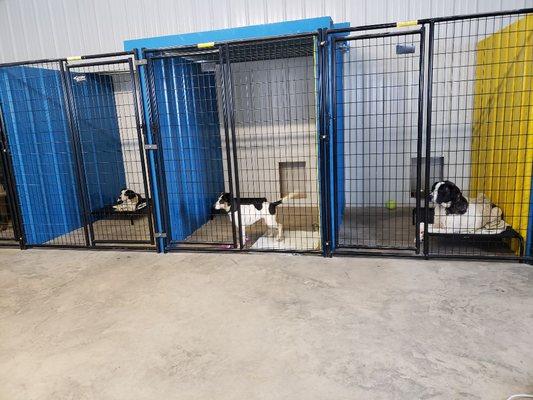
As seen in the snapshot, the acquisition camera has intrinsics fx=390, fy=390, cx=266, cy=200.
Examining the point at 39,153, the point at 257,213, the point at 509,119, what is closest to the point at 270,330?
the point at 257,213

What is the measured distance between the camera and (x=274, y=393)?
2102 millimetres

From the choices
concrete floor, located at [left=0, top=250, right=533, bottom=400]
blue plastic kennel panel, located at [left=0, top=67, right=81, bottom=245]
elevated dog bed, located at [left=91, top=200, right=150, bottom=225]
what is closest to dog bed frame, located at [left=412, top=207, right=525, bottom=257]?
concrete floor, located at [left=0, top=250, right=533, bottom=400]

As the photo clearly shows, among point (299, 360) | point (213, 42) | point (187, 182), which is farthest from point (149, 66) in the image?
point (299, 360)

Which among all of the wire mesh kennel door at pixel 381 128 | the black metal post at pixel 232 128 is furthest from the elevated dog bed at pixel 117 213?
the wire mesh kennel door at pixel 381 128

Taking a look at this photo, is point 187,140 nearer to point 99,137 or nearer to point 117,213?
point 117,213

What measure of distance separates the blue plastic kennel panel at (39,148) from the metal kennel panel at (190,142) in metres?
1.51

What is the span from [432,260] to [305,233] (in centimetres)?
151

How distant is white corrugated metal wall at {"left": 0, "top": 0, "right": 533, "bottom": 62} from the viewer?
513 cm

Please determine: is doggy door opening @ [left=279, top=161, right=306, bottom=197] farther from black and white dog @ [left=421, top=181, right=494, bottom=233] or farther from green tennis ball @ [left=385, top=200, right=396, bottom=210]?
black and white dog @ [left=421, top=181, right=494, bottom=233]

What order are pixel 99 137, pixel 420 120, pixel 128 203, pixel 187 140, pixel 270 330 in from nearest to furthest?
Result: pixel 270 330, pixel 420 120, pixel 187 140, pixel 128 203, pixel 99 137

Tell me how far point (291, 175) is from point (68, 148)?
3.19m

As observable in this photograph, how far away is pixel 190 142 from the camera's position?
5.00 m

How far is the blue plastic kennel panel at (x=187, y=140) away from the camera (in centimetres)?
448

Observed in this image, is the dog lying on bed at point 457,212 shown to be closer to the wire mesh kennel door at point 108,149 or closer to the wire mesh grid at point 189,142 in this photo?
the wire mesh grid at point 189,142
